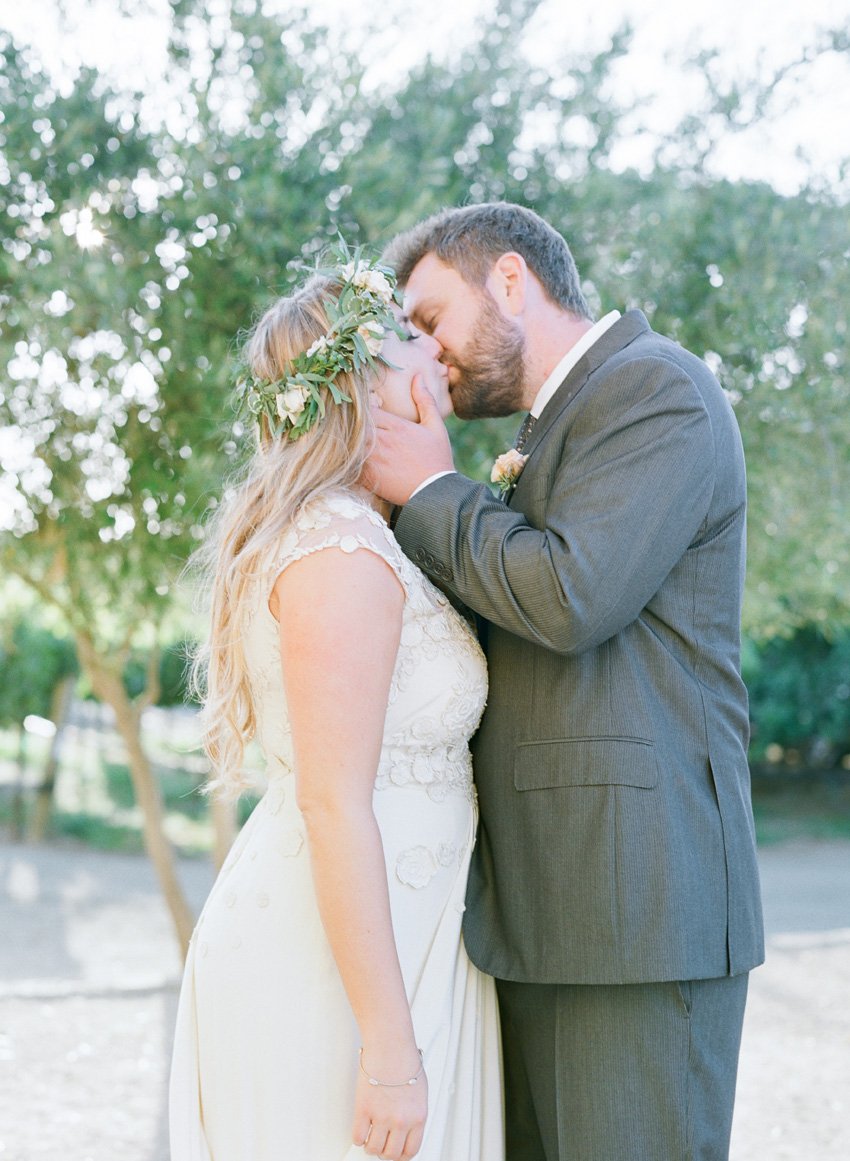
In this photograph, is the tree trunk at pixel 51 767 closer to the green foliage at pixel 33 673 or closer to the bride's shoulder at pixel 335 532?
the green foliage at pixel 33 673

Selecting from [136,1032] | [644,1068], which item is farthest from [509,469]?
[136,1032]

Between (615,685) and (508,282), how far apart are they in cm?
89

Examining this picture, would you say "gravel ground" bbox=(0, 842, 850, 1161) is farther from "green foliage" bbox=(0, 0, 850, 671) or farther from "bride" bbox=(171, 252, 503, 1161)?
"bride" bbox=(171, 252, 503, 1161)

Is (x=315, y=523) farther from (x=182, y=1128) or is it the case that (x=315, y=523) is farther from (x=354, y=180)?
(x=354, y=180)

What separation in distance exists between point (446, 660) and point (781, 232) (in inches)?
129

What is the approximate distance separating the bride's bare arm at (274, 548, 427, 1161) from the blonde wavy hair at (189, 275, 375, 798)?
0.62ft

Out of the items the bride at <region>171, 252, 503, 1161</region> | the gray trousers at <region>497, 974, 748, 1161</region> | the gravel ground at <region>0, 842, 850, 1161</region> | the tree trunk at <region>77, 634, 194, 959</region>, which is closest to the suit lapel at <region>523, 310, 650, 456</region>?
the bride at <region>171, 252, 503, 1161</region>

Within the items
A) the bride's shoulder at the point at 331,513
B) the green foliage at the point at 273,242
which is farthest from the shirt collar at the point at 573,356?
the green foliage at the point at 273,242

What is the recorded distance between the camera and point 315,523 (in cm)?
192

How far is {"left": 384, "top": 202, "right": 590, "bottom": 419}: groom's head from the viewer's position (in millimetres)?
2406

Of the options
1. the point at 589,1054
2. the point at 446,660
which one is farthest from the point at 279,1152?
the point at 446,660

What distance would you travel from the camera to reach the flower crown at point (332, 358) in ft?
6.69

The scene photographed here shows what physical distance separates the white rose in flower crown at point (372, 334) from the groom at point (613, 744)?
4.8 inches

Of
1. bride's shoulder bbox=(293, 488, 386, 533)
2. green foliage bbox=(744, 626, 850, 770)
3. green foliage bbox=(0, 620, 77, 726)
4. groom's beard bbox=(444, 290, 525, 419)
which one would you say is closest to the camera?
bride's shoulder bbox=(293, 488, 386, 533)
